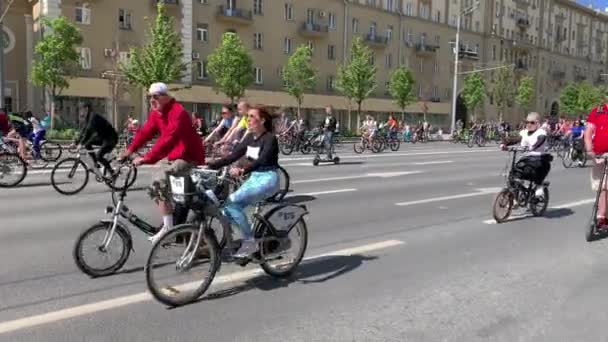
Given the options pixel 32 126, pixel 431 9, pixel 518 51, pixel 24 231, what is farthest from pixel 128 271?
pixel 518 51

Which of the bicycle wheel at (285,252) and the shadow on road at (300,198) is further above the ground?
the bicycle wheel at (285,252)

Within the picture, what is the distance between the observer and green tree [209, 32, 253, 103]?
37406mm

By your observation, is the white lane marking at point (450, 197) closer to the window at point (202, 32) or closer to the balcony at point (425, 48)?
the window at point (202, 32)

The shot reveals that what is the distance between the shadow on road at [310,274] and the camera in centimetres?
538

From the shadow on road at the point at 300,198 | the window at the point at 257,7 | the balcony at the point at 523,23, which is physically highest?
the balcony at the point at 523,23

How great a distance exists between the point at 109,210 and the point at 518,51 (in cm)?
8080

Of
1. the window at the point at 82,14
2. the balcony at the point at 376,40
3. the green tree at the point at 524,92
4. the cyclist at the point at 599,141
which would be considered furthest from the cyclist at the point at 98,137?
the green tree at the point at 524,92

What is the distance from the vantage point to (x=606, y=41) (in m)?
104

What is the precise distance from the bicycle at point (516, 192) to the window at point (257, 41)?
38351 millimetres

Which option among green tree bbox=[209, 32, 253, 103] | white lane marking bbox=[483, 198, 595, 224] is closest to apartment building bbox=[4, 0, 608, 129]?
green tree bbox=[209, 32, 253, 103]

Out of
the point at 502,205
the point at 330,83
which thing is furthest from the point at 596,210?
the point at 330,83

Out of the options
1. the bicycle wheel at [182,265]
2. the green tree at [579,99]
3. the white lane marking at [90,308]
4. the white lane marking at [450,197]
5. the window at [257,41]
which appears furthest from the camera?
the green tree at [579,99]

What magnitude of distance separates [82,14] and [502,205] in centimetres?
3376

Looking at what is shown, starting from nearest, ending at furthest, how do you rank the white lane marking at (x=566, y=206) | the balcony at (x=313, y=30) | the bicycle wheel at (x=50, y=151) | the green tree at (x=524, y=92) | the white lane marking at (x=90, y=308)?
the white lane marking at (x=90, y=308), the white lane marking at (x=566, y=206), the bicycle wheel at (x=50, y=151), the balcony at (x=313, y=30), the green tree at (x=524, y=92)
